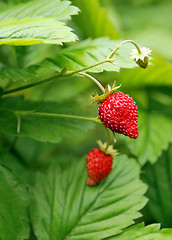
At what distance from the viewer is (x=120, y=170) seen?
1076 mm

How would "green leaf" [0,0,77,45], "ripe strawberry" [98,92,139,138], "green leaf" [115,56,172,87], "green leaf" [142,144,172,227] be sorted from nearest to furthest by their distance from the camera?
"green leaf" [0,0,77,45] → "ripe strawberry" [98,92,139,138] → "green leaf" [142,144,172,227] → "green leaf" [115,56,172,87]

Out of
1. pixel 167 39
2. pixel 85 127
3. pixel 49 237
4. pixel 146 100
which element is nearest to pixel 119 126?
pixel 85 127

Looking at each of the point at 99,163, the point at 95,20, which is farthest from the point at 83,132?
the point at 95,20

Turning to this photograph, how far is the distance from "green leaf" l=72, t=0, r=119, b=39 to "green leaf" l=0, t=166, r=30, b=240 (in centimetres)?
79

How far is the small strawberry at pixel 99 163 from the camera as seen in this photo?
98 cm

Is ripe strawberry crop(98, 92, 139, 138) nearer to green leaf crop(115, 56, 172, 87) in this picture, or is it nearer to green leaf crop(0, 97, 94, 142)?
green leaf crop(0, 97, 94, 142)

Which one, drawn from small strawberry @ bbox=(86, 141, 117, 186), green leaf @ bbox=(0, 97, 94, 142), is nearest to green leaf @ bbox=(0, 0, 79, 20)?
green leaf @ bbox=(0, 97, 94, 142)

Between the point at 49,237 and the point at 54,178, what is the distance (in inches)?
7.3

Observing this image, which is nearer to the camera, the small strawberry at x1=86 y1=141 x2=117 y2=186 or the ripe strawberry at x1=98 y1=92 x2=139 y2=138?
the ripe strawberry at x1=98 y1=92 x2=139 y2=138

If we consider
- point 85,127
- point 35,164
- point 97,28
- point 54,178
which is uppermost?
point 97,28

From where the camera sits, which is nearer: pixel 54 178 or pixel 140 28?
pixel 54 178

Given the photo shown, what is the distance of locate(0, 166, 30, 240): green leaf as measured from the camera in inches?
34.5

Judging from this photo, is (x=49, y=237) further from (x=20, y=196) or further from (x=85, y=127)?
(x=85, y=127)

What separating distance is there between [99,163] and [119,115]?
0.21 metres
